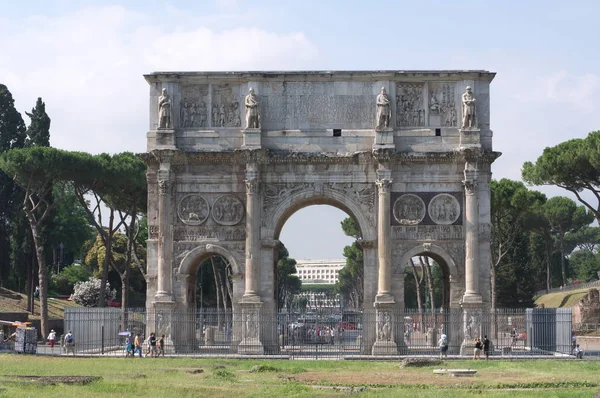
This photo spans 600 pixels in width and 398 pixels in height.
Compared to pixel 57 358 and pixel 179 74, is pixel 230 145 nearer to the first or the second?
pixel 179 74

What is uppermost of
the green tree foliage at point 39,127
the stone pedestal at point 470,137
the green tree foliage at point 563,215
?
the green tree foliage at point 39,127

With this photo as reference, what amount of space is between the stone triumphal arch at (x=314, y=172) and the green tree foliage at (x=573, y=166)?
10.8 meters

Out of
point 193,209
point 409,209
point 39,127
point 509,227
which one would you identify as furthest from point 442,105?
point 39,127

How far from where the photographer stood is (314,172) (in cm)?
3919

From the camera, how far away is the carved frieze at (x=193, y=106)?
39875 millimetres

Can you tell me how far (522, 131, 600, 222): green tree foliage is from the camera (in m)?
48.1

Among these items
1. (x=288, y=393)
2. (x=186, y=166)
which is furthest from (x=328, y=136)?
(x=288, y=393)

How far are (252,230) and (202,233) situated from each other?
216 centimetres

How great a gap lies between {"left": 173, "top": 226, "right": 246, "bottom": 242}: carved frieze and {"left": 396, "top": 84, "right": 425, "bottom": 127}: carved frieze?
7693 mm

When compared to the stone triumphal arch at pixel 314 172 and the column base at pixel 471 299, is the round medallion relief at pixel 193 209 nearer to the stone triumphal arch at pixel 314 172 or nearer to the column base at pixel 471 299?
the stone triumphal arch at pixel 314 172

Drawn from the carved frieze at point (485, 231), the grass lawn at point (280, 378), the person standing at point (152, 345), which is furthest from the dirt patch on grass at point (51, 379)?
the carved frieze at point (485, 231)

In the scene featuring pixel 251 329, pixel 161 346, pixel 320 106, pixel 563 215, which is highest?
pixel 563 215

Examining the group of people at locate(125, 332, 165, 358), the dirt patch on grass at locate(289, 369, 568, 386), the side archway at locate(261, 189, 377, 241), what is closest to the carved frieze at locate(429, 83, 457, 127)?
the side archway at locate(261, 189, 377, 241)

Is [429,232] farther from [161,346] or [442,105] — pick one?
[161,346]
